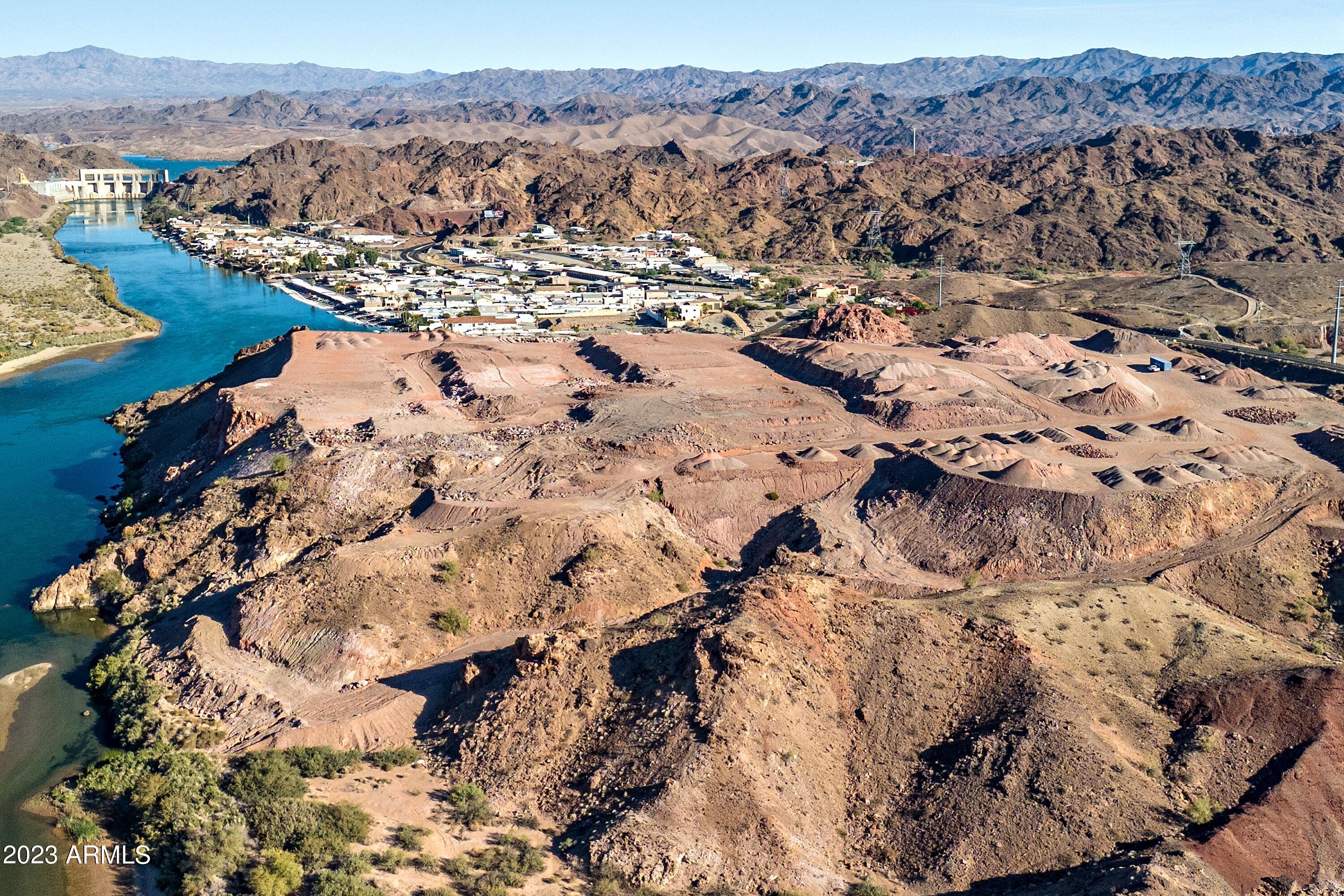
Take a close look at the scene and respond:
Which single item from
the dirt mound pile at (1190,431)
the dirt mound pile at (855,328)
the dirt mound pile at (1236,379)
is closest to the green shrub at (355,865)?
the dirt mound pile at (1190,431)

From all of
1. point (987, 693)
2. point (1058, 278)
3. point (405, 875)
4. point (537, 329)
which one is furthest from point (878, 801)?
point (1058, 278)

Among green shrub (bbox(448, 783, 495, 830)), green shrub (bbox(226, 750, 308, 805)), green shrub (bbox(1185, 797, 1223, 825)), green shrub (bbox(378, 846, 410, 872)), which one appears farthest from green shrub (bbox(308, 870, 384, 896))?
green shrub (bbox(1185, 797, 1223, 825))

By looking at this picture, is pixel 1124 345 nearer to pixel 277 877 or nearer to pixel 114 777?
pixel 277 877

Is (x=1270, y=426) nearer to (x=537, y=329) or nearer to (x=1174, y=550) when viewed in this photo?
(x=1174, y=550)

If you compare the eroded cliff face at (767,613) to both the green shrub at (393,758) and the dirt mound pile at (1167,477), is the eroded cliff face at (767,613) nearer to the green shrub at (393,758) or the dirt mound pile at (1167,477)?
the dirt mound pile at (1167,477)

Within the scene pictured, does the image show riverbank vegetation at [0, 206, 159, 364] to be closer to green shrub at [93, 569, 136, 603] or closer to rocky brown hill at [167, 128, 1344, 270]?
green shrub at [93, 569, 136, 603]

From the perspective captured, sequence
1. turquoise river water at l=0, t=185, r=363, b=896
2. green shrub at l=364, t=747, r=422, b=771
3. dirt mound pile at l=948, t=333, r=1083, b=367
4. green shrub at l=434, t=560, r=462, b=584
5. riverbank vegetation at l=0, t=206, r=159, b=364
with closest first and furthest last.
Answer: green shrub at l=364, t=747, r=422, b=771
turquoise river water at l=0, t=185, r=363, b=896
green shrub at l=434, t=560, r=462, b=584
dirt mound pile at l=948, t=333, r=1083, b=367
riverbank vegetation at l=0, t=206, r=159, b=364
